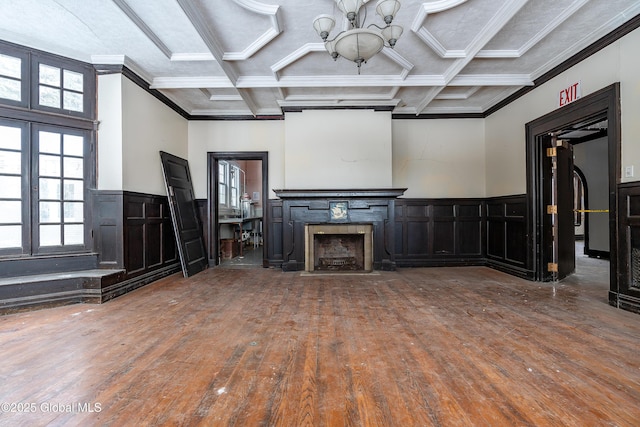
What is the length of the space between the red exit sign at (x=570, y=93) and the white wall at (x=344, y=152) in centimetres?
246

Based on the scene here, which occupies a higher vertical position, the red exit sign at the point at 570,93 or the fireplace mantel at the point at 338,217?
the red exit sign at the point at 570,93

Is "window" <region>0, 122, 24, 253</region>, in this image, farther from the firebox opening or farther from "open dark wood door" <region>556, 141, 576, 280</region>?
"open dark wood door" <region>556, 141, 576, 280</region>

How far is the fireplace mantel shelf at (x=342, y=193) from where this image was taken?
16.7ft

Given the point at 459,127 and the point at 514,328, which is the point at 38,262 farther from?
the point at 459,127

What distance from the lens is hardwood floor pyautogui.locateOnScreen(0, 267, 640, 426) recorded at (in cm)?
149

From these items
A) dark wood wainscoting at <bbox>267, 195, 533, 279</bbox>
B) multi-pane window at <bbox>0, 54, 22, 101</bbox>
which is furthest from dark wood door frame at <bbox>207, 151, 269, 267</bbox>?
multi-pane window at <bbox>0, 54, 22, 101</bbox>

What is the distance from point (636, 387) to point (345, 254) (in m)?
4.14

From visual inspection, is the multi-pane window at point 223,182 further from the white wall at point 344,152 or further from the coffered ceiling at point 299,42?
the white wall at point 344,152

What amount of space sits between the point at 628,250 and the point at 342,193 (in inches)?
140

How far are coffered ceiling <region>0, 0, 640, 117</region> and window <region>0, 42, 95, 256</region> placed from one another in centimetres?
29

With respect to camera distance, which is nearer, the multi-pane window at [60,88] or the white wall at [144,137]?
the multi-pane window at [60,88]

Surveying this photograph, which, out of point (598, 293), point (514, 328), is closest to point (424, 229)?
point (598, 293)

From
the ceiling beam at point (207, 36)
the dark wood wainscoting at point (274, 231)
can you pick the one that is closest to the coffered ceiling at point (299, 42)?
the ceiling beam at point (207, 36)

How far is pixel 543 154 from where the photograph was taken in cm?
445
